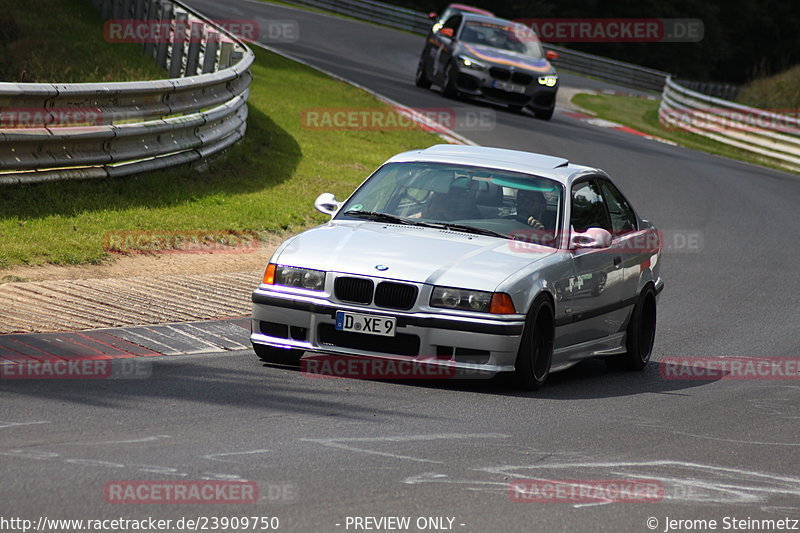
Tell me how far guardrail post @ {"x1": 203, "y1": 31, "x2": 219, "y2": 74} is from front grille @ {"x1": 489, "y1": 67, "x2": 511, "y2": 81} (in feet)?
28.3

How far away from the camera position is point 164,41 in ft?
70.8

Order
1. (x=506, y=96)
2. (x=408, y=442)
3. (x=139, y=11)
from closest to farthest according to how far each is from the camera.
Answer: (x=408, y=442), (x=139, y=11), (x=506, y=96)

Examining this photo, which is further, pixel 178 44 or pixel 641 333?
pixel 178 44

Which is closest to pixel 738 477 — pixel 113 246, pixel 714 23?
pixel 113 246

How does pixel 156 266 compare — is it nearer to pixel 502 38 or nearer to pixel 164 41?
pixel 164 41

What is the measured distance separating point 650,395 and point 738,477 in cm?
237

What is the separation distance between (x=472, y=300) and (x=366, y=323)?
0.67 metres

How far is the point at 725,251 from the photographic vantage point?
16766 millimetres

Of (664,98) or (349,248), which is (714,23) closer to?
(664,98)

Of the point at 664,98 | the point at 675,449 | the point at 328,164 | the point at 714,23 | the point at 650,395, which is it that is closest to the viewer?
the point at 675,449

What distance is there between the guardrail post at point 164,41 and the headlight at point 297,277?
1419 cm

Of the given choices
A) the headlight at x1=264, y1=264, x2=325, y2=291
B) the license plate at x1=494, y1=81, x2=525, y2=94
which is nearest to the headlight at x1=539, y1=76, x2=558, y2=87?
→ the license plate at x1=494, y1=81, x2=525, y2=94

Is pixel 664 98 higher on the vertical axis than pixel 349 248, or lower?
lower

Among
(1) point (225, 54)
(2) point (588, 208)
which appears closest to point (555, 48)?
(1) point (225, 54)
